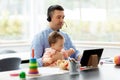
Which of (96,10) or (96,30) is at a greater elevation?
(96,10)

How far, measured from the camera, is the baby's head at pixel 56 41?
2.62 m

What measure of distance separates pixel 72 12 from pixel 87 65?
9.80 ft

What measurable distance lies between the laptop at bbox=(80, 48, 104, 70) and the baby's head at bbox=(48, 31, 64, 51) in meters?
0.31

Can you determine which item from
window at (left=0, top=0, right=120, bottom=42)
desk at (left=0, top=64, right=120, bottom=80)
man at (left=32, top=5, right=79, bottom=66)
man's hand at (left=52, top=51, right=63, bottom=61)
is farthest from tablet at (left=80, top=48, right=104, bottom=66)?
window at (left=0, top=0, right=120, bottom=42)

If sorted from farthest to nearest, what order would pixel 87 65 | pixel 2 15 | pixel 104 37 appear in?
pixel 2 15
pixel 104 37
pixel 87 65

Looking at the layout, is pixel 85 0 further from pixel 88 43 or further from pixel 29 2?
pixel 29 2

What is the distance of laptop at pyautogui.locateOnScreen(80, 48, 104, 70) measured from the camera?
238cm

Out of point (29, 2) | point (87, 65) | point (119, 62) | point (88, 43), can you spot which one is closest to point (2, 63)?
point (87, 65)

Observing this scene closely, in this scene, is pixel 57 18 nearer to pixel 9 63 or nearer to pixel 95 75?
pixel 9 63

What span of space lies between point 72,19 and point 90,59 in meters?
2.95

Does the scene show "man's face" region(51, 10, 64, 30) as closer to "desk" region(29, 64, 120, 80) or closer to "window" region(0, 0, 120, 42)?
"desk" region(29, 64, 120, 80)

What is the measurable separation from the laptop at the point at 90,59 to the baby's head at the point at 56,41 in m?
0.31

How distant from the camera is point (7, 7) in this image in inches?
215

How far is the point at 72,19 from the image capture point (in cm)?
532
